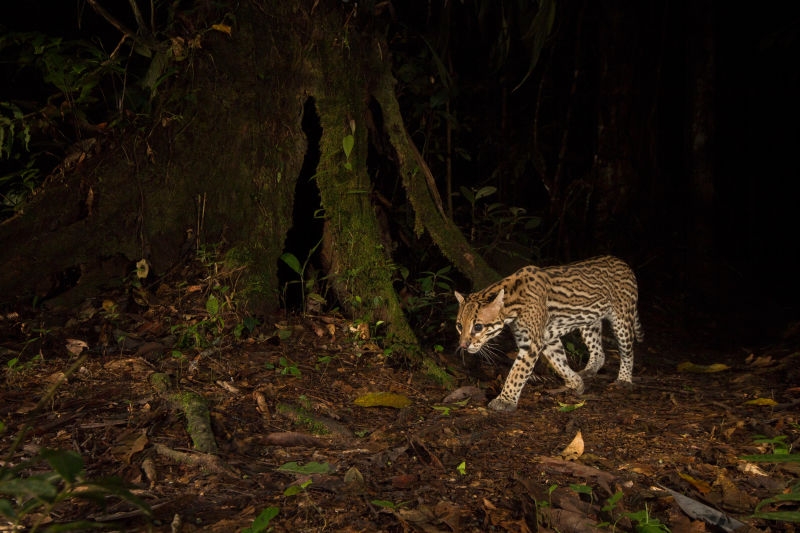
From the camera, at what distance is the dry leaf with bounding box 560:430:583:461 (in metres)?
3.98

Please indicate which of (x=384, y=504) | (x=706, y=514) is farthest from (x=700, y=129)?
(x=384, y=504)

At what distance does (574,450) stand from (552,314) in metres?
2.39

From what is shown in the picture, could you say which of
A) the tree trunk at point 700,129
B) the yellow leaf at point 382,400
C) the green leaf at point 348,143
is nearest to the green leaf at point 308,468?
the yellow leaf at point 382,400

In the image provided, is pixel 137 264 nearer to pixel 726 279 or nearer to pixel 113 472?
pixel 113 472

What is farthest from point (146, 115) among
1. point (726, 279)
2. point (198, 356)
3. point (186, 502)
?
point (726, 279)

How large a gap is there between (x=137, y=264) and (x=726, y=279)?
27.6 ft

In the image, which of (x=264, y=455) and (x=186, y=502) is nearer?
(x=186, y=502)

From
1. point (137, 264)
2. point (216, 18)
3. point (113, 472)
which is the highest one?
point (216, 18)

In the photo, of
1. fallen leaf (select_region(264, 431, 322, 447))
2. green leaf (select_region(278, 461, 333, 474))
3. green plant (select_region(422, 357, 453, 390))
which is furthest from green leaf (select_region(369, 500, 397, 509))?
green plant (select_region(422, 357, 453, 390))

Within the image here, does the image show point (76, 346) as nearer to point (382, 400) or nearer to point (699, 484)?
point (382, 400)

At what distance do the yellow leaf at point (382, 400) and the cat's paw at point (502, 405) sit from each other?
67 cm

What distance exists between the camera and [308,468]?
3582 millimetres

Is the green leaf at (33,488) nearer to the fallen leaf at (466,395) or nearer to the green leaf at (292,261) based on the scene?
the fallen leaf at (466,395)

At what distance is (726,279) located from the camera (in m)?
10.1
